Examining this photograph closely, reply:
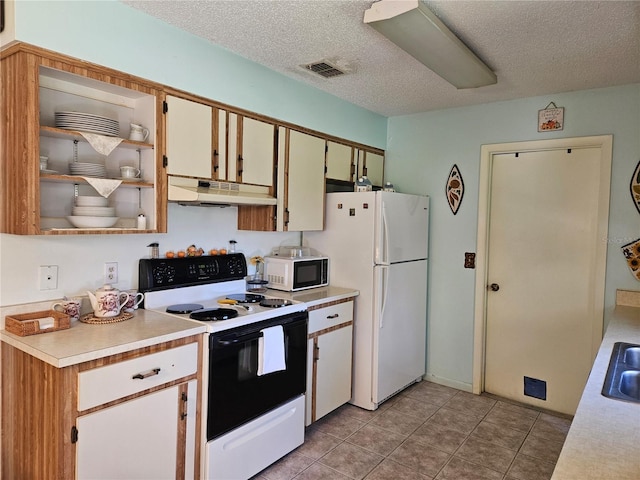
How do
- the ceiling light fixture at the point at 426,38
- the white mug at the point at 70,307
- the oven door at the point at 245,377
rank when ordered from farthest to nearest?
the oven door at the point at 245,377, the white mug at the point at 70,307, the ceiling light fixture at the point at 426,38

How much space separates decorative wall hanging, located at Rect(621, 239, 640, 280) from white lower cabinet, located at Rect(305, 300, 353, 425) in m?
1.96

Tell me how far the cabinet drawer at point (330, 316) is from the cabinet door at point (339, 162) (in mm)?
1076

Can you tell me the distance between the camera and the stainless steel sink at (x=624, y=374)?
62.3 inches

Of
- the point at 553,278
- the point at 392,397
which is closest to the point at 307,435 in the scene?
the point at 392,397

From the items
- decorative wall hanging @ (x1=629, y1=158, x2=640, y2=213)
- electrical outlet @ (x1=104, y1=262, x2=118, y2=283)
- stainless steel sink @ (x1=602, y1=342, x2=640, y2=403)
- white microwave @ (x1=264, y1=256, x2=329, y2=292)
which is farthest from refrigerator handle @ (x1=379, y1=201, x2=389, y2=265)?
electrical outlet @ (x1=104, y1=262, x2=118, y2=283)

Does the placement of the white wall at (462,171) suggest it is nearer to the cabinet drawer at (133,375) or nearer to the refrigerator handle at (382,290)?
the refrigerator handle at (382,290)

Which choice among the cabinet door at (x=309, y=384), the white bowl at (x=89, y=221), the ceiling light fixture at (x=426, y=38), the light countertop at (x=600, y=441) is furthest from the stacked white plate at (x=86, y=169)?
the light countertop at (x=600, y=441)

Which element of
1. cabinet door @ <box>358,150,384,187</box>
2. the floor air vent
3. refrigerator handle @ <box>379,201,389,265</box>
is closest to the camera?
refrigerator handle @ <box>379,201,389,265</box>

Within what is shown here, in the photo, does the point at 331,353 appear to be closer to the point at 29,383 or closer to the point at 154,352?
the point at 154,352

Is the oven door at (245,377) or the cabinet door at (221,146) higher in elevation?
the cabinet door at (221,146)

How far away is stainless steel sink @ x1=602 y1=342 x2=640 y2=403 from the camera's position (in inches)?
62.3

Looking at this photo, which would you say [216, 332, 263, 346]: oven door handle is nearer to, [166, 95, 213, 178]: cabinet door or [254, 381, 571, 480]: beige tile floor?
[254, 381, 571, 480]: beige tile floor

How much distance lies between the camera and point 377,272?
3.24 m

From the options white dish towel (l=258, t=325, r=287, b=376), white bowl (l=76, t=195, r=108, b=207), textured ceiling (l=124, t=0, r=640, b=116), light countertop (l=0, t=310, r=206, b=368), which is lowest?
white dish towel (l=258, t=325, r=287, b=376)
